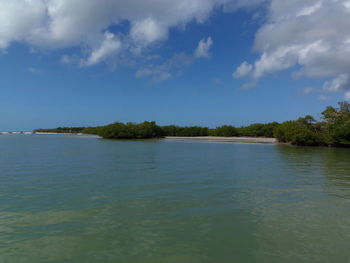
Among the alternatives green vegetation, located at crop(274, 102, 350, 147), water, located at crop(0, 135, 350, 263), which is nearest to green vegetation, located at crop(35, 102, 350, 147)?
green vegetation, located at crop(274, 102, 350, 147)

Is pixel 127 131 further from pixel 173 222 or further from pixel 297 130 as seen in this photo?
pixel 173 222

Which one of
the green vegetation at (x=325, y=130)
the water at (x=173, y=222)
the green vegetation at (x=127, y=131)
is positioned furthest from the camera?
the green vegetation at (x=127, y=131)

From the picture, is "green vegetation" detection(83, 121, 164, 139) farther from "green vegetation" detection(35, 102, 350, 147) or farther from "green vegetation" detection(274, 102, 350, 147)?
"green vegetation" detection(274, 102, 350, 147)

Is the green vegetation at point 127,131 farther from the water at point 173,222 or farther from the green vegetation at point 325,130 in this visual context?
the water at point 173,222

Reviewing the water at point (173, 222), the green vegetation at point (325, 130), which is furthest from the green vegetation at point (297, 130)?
the water at point (173, 222)

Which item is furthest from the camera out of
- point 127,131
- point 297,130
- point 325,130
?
point 127,131

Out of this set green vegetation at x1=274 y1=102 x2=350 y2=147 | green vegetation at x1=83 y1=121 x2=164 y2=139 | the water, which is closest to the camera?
the water

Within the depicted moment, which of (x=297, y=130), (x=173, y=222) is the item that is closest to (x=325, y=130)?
(x=297, y=130)

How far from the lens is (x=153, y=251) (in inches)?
→ 248

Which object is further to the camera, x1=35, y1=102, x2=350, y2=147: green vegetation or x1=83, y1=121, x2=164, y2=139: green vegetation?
x1=83, y1=121, x2=164, y2=139: green vegetation

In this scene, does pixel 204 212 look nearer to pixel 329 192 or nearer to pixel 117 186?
pixel 117 186

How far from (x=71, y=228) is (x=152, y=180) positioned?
773cm

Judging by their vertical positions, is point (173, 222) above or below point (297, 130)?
below

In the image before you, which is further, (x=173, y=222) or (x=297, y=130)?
(x=297, y=130)
